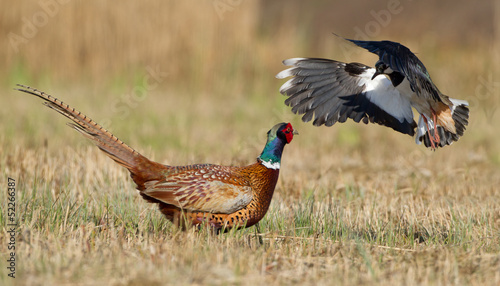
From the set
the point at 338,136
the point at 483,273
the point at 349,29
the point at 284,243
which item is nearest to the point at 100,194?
the point at 284,243

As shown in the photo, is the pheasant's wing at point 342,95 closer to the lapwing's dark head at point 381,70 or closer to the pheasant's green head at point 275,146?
the lapwing's dark head at point 381,70

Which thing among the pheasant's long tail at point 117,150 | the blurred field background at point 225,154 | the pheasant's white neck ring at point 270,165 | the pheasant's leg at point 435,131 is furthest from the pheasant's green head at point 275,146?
the pheasant's leg at point 435,131

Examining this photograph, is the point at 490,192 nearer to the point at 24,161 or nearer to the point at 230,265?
the point at 230,265

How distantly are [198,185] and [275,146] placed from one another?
0.62 metres

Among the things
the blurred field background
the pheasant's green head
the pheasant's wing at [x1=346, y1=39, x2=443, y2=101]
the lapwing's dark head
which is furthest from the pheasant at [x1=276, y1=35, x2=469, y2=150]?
the blurred field background

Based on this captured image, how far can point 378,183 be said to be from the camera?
21.1ft

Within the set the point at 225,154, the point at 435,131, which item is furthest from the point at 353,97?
the point at 225,154

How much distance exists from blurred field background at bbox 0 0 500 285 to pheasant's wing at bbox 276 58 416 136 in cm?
71

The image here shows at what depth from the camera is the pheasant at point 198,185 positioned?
4141 mm

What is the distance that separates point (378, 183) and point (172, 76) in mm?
6230

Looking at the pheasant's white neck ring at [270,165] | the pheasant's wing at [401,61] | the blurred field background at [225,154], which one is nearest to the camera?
the blurred field background at [225,154]

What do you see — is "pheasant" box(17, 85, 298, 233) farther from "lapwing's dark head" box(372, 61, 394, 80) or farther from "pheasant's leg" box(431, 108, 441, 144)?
"pheasant's leg" box(431, 108, 441, 144)

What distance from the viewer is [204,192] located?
4152mm

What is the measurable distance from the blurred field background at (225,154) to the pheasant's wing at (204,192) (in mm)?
206
